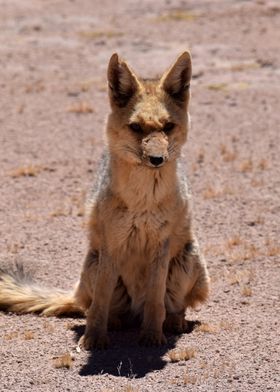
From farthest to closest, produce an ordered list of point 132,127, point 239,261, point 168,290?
point 239,261 → point 168,290 → point 132,127

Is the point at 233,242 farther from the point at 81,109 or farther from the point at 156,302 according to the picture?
the point at 81,109

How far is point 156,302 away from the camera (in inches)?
355

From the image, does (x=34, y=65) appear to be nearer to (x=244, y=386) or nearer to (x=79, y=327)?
(x=79, y=327)

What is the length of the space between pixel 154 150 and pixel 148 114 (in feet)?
1.27

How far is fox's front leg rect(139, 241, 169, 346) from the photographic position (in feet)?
29.5

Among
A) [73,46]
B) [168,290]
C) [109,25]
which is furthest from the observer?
[109,25]

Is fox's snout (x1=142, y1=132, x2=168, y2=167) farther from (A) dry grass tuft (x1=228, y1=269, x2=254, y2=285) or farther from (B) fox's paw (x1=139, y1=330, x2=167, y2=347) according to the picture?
(A) dry grass tuft (x1=228, y1=269, x2=254, y2=285)

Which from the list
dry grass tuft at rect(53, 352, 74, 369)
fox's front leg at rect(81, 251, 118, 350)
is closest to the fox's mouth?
→ fox's front leg at rect(81, 251, 118, 350)

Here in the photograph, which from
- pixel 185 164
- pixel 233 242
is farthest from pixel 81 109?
pixel 233 242

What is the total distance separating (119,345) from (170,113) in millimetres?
1938

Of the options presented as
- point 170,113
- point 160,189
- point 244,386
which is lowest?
point 244,386

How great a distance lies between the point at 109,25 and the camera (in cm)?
2534

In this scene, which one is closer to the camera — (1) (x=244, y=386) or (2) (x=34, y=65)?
(1) (x=244, y=386)

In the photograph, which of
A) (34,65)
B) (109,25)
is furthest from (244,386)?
(109,25)
